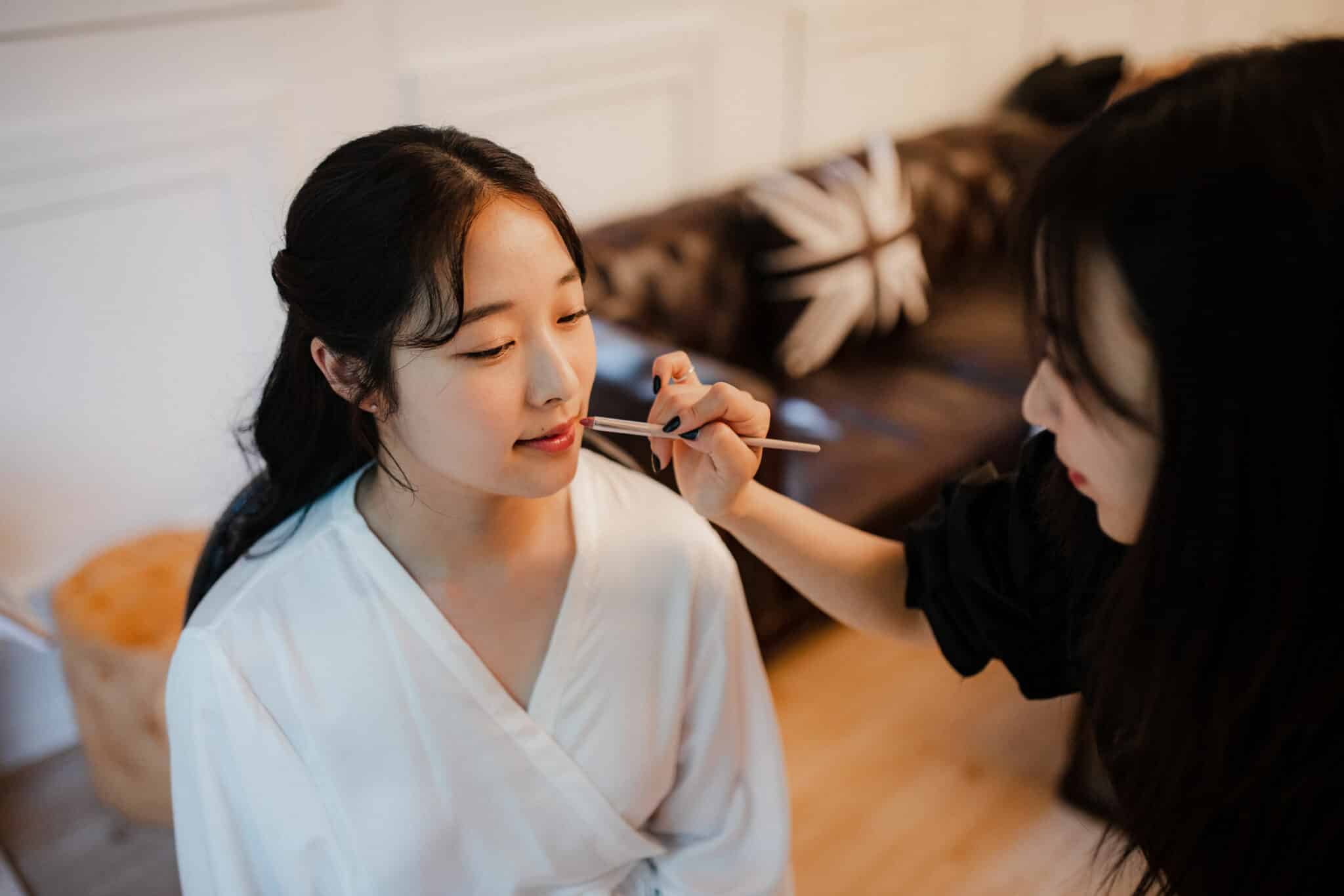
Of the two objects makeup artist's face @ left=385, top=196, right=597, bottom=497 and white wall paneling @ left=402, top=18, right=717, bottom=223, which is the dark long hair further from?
white wall paneling @ left=402, top=18, right=717, bottom=223

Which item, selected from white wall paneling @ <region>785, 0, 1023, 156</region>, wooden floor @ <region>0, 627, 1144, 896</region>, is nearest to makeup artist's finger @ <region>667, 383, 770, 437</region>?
wooden floor @ <region>0, 627, 1144, 896</region>

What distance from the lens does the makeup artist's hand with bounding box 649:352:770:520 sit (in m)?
0.91

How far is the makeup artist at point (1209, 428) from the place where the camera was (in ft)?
2.01

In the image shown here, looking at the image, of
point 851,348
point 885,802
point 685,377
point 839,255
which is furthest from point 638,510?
point 851,348

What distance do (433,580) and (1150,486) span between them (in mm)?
617

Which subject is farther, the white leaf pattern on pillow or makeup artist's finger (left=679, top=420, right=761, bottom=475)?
the white leaf pattern on pillow

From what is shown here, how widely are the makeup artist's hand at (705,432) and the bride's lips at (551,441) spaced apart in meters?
0.09

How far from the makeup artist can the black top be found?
0.35ft

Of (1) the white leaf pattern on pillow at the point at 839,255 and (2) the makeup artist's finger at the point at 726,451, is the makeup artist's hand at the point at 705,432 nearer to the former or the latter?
(2) the makeup artist's finger at the point at 726,451

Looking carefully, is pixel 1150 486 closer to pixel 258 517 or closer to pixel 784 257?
pixel 258 517

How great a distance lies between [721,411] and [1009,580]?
1.25ft

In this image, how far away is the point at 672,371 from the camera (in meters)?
0.96

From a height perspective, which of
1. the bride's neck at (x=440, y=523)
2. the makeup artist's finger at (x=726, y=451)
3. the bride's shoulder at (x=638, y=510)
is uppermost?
the makeup artist's finger at (x=726, y=451)

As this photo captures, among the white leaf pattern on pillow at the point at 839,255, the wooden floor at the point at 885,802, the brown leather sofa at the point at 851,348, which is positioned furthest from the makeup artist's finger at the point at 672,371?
the white leaf pattern on pillow at the point at 839,255
